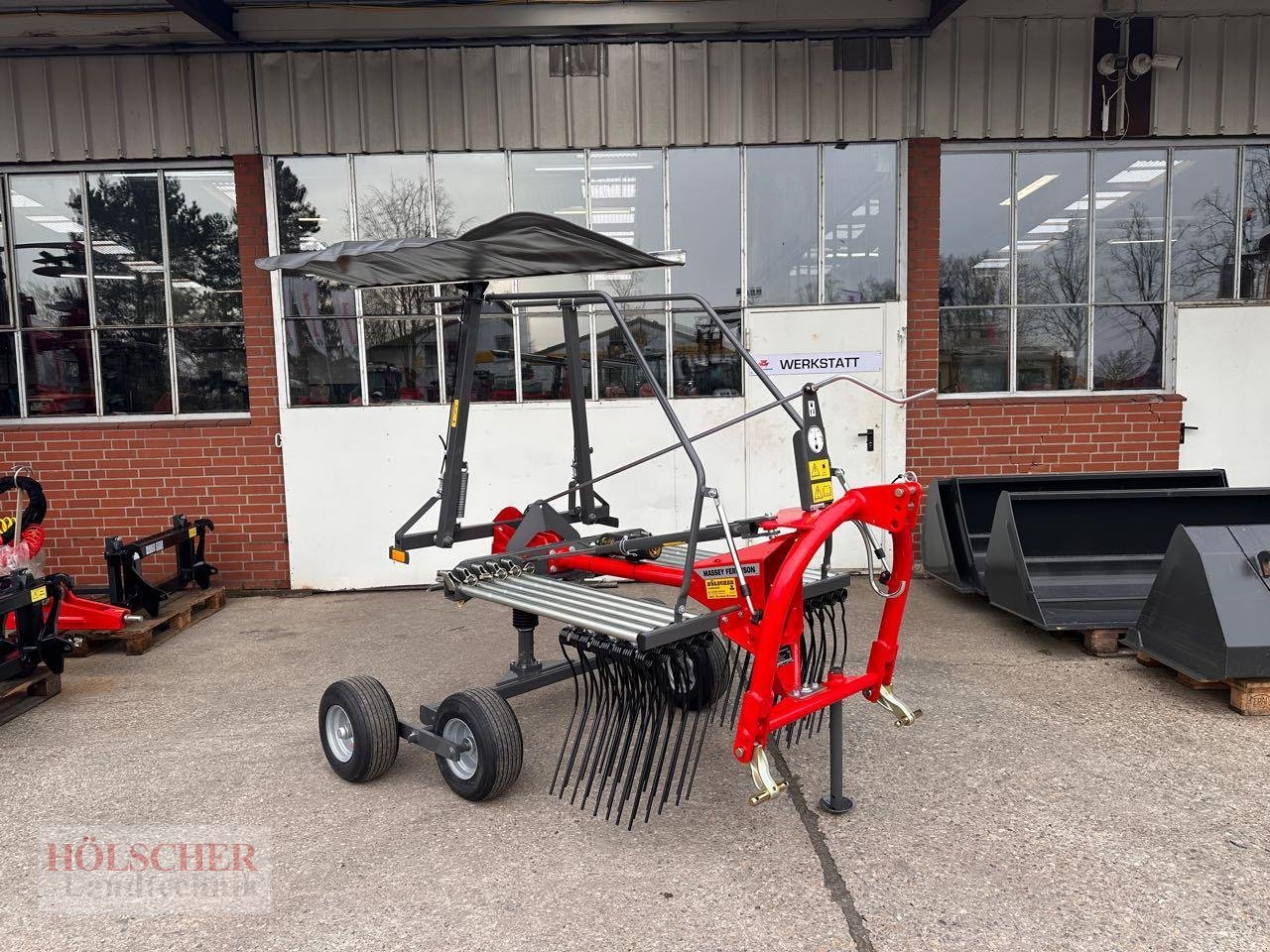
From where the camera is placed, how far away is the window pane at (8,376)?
19.7 feet

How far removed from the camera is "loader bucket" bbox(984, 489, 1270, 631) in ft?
15.1

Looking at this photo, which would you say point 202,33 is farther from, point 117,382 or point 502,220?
point 502,220

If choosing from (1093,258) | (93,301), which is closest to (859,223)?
(1093,258)

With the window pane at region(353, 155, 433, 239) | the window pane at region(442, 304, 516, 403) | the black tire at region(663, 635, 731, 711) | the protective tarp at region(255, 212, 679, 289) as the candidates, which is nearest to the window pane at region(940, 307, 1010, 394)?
the window pane at region(442, 304, 516, 403)

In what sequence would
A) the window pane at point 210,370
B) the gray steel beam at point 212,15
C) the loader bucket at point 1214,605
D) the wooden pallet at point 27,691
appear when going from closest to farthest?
the loader bucket at point 1214,605 → the wooden pallet at point 27,691 → the gray steel beam at point 212,15 → the window pane at point 210,370

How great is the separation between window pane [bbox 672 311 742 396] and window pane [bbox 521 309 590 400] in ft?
2.31

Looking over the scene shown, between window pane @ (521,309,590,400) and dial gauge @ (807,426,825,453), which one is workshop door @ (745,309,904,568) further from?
dial gauge @ (807,426,825,453)

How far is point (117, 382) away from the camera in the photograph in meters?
6.04

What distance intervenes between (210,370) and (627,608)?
16.1 ft

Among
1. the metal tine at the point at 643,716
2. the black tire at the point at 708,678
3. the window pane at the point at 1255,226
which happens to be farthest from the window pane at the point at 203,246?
the window pane at the point at 1255,226

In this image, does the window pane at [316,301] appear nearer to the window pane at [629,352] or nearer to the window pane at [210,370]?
the window pane at [210,370]

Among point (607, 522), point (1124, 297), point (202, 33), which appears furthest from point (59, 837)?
point (1124, 297)

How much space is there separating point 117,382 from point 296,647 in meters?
2.92

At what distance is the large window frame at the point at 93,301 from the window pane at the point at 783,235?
399 cm
